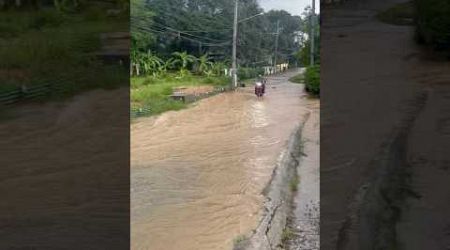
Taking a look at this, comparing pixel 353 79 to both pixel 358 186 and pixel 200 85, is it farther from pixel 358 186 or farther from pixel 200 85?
pixel 200 85

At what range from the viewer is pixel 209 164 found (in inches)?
207

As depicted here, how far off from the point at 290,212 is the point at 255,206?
0.28m

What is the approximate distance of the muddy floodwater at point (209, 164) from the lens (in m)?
3.02

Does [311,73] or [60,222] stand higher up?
[311,73]

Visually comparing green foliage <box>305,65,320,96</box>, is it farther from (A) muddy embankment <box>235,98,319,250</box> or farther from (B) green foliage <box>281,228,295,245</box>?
(B) green foliage <box>281,228,295,245</box>

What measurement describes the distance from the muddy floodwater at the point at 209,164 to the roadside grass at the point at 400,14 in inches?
61.8

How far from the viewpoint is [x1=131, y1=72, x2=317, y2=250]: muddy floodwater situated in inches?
119

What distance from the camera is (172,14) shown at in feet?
25.0

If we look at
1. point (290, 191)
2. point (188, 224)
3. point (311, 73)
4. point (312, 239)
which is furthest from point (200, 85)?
point (312, 239)

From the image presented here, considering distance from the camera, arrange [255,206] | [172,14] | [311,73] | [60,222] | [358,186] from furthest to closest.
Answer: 1. [172,14]
2. [311,73]
3. [255,206]
4. [60,222]
5. [358,186]

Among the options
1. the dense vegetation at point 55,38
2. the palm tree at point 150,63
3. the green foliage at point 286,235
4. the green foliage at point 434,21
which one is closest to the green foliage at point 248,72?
the palm tree at point 150,63

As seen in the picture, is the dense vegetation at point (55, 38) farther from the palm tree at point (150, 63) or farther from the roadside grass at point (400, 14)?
the palm tree at point (150, 63)

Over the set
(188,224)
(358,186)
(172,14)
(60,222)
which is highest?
(172,14)

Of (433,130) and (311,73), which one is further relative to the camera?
(311,73)
